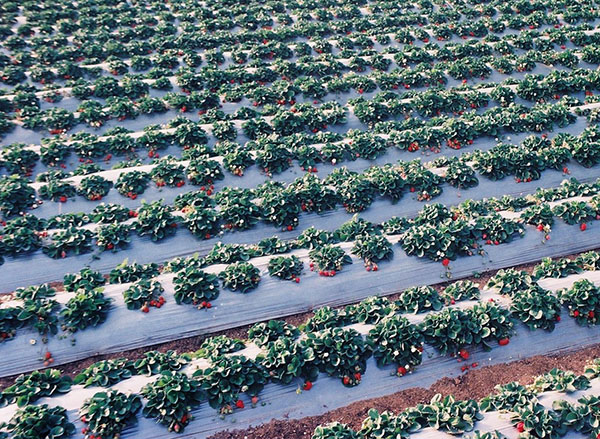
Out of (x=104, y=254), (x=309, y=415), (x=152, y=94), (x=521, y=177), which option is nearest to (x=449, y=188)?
(x=521, y=177)

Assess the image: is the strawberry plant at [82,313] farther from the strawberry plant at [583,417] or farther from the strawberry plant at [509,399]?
the strawberry plant at [583,417]

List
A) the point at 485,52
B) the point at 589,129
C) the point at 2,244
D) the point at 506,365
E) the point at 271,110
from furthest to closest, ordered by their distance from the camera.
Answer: the point at 485,52, the point at 271,110, the point at 589,129, the point at 2,244, the point at 506,365

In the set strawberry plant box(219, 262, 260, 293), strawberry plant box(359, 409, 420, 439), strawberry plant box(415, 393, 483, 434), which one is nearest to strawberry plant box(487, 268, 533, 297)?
strawberry plant box(415, 393, 483, 434)

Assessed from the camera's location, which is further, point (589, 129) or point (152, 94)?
point (152, 94)

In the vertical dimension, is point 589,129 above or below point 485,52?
below

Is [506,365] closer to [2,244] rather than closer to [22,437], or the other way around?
[22,437]

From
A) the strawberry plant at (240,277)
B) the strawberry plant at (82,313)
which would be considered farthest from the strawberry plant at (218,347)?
the strawberry plant at (82,313)

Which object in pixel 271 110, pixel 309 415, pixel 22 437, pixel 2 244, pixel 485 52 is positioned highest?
pixel 485 52
